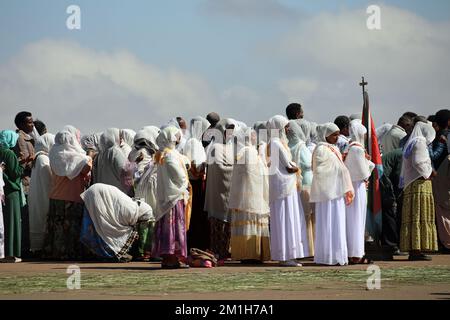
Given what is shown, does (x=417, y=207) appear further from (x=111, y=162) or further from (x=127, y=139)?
(x=127, y=139)

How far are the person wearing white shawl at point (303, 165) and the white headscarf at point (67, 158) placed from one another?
10.5 ft

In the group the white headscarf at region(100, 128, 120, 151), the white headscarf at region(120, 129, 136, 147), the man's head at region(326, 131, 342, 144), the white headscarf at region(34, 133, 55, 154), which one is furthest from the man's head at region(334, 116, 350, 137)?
the white headscarf at region(34, 133, 55, 154)

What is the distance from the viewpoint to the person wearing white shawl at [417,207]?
631 inches

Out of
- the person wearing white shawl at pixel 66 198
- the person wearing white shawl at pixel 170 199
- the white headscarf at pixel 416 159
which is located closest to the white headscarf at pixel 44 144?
the person wearing white shawl at pixel 66 198

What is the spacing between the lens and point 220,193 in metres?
16.2

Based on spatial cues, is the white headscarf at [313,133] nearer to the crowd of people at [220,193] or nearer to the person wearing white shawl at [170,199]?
the crowd of people at [220,193]

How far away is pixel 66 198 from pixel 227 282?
17.2 ft

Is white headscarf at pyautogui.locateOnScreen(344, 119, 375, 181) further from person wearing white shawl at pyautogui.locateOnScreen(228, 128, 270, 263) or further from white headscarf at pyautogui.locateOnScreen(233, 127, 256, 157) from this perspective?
A: white headscarf at pyautogui.locateOnScreen(233, 127, 256, 157)

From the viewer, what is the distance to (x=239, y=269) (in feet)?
47.1

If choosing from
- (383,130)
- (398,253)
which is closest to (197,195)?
(398,253)

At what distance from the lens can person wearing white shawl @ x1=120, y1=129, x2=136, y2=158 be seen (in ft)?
57.7

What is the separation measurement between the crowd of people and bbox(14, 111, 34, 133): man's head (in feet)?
0.07
